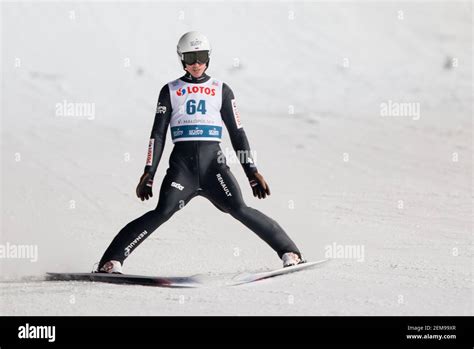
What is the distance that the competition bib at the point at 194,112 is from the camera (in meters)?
7.14

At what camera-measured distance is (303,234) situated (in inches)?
390

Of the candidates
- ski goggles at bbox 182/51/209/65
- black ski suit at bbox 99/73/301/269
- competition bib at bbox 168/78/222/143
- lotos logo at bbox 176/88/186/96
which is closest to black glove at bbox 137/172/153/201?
black ski suit at bbox 99/73/301/269

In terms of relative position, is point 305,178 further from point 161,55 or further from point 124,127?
point 161,55

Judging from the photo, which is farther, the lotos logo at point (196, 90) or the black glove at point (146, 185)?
the lotos logo at point (196, 90)

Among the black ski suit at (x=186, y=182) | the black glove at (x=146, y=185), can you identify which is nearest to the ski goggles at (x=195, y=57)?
the black ski suit at (x=186, y=182)

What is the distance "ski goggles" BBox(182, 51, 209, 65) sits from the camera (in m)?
7.14

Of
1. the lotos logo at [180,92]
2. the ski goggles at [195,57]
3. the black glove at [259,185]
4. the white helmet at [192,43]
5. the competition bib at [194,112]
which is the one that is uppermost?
the white helmet at [192,43]

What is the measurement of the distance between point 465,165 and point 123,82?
27.4 ft

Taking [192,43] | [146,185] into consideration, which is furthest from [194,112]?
[146,185]

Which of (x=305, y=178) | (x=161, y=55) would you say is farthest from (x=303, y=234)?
(x=161, y=55)

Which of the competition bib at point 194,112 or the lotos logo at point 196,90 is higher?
the lotos logo at point 196,90

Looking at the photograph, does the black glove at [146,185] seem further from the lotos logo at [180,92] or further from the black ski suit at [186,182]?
the lotos logo at [180,92]

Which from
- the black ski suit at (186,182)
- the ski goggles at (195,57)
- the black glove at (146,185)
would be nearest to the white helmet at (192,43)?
the ski goggles at (195,57)

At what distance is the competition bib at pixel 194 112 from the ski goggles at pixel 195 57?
0.17 metres
